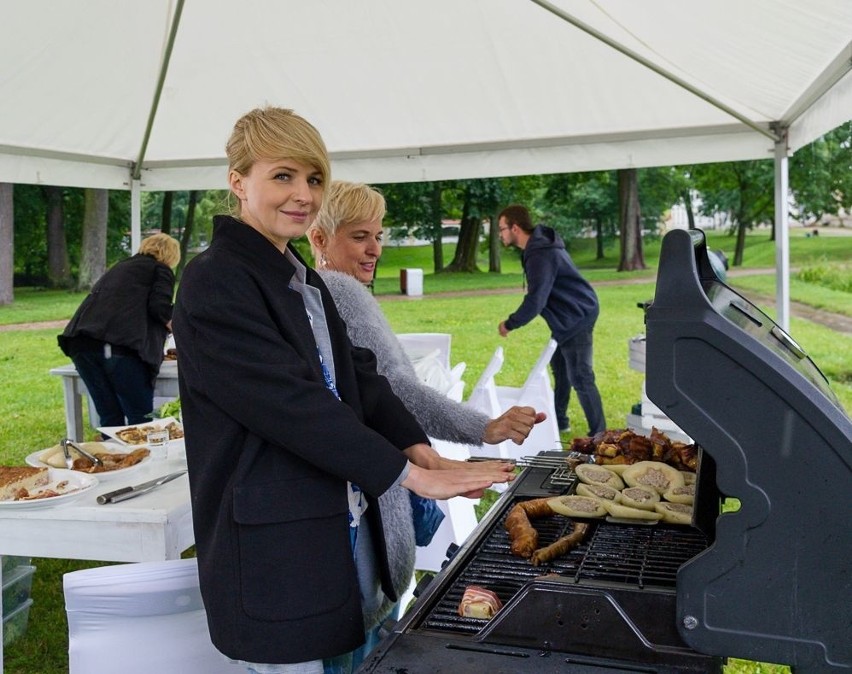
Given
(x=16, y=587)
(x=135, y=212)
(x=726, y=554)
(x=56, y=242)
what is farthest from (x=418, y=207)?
(x=726, y=554)

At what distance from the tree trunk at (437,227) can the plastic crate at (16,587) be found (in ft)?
64.9

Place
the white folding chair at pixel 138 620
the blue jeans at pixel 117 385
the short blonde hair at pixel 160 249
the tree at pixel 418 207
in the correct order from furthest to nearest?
the tree at pixel 418 207 → the short blonde hair at pixel 160 249 → the blue jeans at pixel 117 385 → the white folding chair at pixel 138 620

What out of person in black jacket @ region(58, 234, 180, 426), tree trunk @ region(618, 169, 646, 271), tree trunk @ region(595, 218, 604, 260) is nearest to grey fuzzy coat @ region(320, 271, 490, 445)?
person in black jacket @ region(58, 234, 180, 426)

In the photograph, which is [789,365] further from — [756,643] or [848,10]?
[848,10]

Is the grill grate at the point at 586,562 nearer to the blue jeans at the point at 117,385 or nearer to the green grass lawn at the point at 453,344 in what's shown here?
the green grass lawn at the point at 453,344

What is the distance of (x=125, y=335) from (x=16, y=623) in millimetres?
2074

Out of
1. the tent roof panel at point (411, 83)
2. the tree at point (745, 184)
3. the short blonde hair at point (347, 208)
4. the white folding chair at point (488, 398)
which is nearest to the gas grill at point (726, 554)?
the short blonde hair at point (347, 208)

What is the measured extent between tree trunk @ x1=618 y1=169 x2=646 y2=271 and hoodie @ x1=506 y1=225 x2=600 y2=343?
15.2 m

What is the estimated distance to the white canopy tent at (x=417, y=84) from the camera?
428 cm

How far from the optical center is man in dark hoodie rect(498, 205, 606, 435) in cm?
652

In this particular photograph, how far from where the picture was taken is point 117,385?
5.56 meters

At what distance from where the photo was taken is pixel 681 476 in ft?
6.93

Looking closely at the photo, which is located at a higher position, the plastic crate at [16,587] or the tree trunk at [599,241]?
the tree trunk at [599,241]

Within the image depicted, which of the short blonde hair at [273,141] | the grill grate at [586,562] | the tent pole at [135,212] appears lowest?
the grill grate at [586,562]
